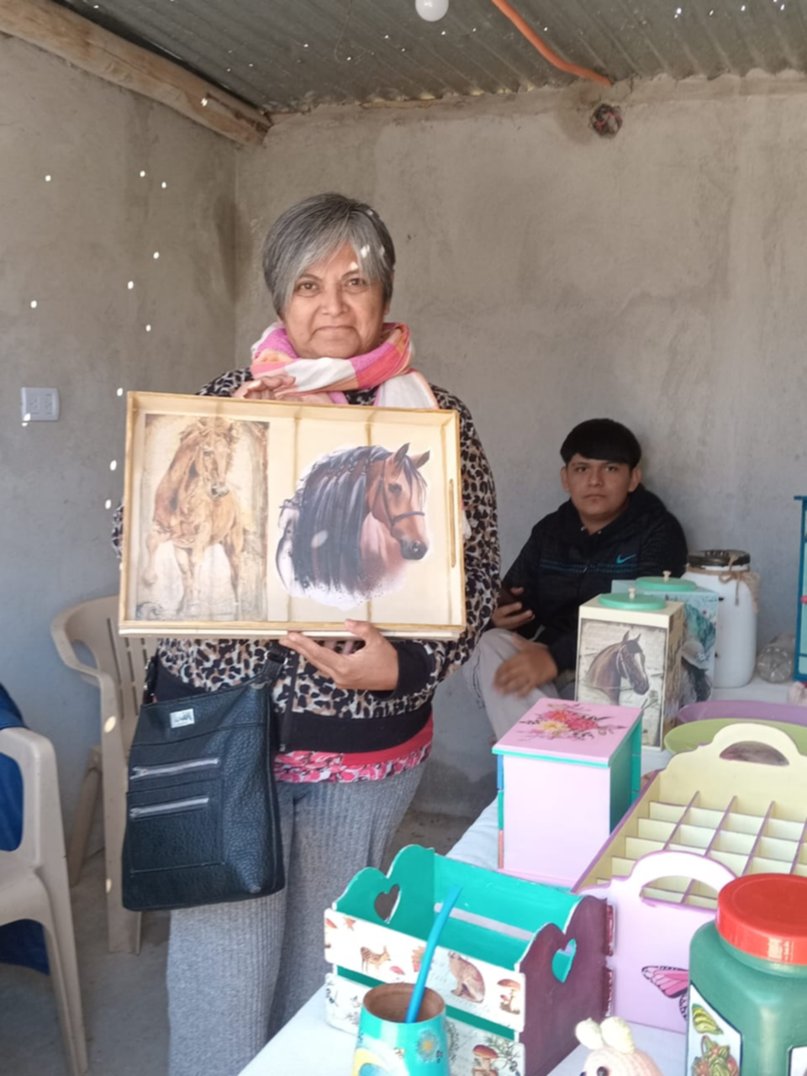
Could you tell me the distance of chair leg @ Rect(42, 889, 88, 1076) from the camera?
6.70 ft

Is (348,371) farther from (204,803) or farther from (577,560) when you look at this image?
(577,560)

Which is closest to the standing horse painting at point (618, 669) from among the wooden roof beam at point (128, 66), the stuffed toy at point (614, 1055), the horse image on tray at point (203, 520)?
the horse image on tray at point (203, 520)

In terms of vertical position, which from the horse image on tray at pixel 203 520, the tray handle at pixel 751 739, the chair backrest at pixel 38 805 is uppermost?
the horse image on tray at pixel 203 520

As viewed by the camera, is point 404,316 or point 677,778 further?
point 404,316

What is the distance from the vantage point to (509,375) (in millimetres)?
3379

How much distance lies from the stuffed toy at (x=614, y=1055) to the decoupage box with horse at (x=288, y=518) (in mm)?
646

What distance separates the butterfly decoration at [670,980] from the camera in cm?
84

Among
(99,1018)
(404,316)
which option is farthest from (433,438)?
(404,316)

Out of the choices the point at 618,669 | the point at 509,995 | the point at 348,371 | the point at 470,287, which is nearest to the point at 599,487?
the point at 470,287

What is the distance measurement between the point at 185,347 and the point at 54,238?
27.0 inches

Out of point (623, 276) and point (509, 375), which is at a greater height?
point (623, 276)

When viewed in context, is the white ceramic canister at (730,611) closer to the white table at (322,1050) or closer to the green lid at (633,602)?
the green lid at (633,602)

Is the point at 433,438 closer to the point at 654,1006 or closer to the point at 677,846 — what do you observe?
the point at 677,846

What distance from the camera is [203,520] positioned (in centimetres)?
127
